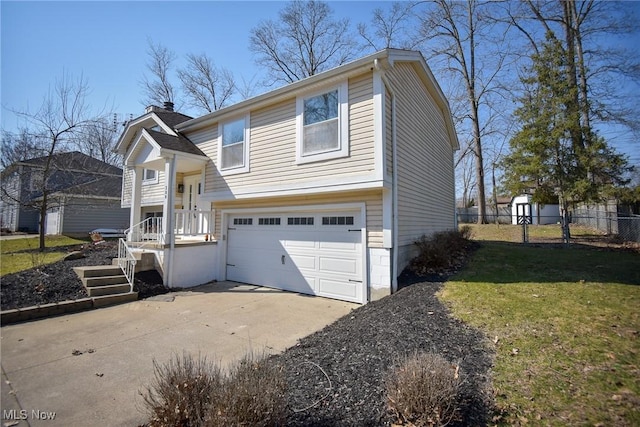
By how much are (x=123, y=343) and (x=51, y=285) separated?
380cm

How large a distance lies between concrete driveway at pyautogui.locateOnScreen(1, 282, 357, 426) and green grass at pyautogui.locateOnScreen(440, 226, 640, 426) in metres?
2.85

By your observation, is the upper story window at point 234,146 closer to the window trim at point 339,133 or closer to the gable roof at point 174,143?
the gable roof at point 174,143

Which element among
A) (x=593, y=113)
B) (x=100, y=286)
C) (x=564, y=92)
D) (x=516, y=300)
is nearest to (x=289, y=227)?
(x=100, y=286)

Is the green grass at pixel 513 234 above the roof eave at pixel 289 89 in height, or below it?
below

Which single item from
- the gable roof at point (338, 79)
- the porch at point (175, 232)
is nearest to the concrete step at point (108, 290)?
the porch at point (175, 232)

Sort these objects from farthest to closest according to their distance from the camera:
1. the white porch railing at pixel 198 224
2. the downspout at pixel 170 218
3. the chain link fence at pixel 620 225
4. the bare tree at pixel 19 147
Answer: the bare tree at pixel 19 147 → the chain link fence at pixel 620 225 → the white porch railing at pixel 198 224 → the downspout at pixel 170 218

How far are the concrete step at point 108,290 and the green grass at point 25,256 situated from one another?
301cm

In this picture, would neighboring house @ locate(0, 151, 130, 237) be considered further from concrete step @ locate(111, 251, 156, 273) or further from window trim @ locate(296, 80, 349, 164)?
window trim @ locate(296, 80, 349, 164)

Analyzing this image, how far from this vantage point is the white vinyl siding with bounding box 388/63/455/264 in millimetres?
7504

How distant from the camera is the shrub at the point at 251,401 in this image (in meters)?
2.10

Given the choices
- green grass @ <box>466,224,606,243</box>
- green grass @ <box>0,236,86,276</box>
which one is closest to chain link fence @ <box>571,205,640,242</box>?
green grass @ <box>466,224,606,243</box>

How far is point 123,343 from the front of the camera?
15.1 feet

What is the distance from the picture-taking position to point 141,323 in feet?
18.2

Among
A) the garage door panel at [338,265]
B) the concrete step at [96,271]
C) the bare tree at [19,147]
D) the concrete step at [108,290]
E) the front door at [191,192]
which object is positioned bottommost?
the concrete step at [108,290]
